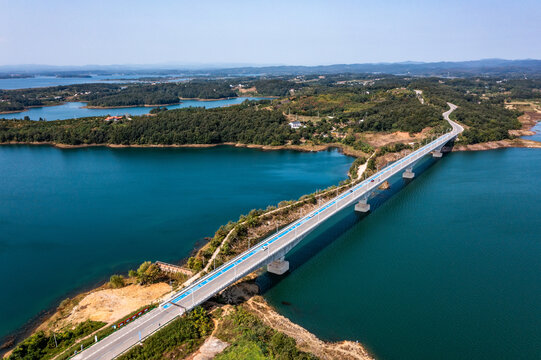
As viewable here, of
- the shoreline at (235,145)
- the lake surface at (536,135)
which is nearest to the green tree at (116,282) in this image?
the shoreline at (235,145)

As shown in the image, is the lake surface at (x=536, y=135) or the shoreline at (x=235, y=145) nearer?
the shoreline at (x=235, y=145)

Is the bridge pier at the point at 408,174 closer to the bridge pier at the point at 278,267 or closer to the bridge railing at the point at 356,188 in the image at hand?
the bridge railing at the point at 356,188

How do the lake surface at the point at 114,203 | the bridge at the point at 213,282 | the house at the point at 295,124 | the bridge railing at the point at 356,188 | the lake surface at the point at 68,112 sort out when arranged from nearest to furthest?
the bridge at the point at 213,282 → the bridge railing at the point at 356,188 → the lake surface at the point at 114,203 → the house at the point at 295,124 → the lake surface at the point at 68,112

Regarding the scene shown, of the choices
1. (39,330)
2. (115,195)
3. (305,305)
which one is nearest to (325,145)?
(115,195)

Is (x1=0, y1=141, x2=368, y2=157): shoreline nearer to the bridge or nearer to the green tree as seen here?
the bridge

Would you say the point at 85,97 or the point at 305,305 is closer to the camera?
the point at 305,305

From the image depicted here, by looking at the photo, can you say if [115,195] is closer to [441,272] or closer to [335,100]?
[441,272]
